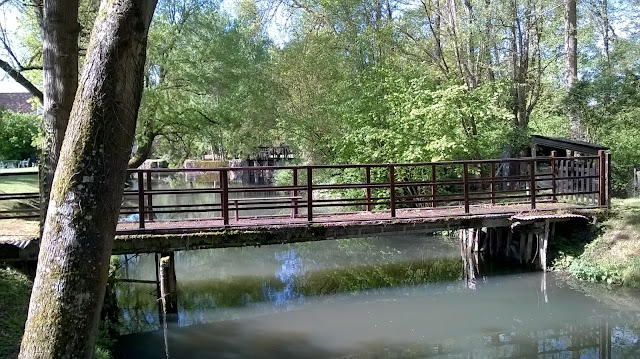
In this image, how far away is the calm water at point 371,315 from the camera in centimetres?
852

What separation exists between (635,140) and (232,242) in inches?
700

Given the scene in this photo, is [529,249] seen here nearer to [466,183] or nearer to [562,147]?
[466,183]

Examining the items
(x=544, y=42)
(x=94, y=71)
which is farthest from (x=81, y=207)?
(x=544, y=42)

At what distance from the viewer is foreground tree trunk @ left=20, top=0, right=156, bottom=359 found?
3.04 m

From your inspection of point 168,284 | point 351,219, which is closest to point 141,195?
point 168,284

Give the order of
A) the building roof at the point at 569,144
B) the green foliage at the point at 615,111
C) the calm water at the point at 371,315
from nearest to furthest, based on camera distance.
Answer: the calm water at the point at 371,315, the building roof at the point at 569,144, the green foliage at the point at 615,111

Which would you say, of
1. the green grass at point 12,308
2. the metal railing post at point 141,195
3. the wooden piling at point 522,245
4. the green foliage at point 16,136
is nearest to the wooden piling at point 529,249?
the wooden piling at point 522,245

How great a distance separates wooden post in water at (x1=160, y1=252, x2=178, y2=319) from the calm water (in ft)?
1.04

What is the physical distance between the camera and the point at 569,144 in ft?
49.6

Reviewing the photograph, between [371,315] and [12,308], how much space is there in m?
Result: 6.08

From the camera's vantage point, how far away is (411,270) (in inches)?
562

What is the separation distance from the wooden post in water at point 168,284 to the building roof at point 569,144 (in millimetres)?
11192

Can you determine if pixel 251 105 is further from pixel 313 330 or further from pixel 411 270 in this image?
pixel 313 330

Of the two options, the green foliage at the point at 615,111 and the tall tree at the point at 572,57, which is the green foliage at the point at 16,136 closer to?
the tall tree at the point at 572,57
